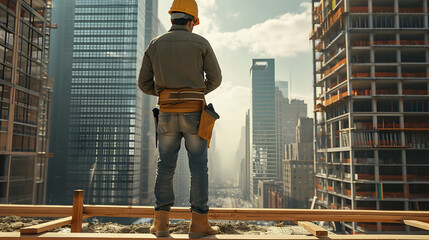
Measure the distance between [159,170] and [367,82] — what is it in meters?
41.9

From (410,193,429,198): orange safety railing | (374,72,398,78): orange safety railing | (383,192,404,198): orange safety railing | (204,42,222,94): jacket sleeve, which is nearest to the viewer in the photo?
(204,42,222,94): jacket sleeve

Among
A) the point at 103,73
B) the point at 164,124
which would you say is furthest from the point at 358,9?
the point at 103,73

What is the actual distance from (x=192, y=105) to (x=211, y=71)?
1.41 feet

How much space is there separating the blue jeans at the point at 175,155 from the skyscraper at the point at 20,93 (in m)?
36.7

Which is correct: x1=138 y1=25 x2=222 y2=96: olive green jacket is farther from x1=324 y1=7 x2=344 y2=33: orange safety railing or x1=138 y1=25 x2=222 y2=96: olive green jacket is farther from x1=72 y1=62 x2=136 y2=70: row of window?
x1=72 y1=62 x2=136 y2=70: row of window

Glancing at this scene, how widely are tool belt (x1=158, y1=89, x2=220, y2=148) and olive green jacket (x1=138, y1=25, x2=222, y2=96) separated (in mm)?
68

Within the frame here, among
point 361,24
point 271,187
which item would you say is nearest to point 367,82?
point 361,24

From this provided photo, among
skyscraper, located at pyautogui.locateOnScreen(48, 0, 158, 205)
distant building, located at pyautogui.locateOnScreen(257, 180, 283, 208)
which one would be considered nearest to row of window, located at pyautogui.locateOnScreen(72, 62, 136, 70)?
skyscraper, located at pyautogui.locateOnScreen(48, 0, 158, 205)

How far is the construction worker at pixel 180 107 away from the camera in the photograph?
2691mm

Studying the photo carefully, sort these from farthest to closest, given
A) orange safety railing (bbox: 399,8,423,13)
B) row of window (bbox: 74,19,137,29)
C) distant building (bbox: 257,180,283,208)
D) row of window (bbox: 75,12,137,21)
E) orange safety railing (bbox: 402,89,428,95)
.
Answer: distant building (bbox: 257,180,283,208) → row of window (bbox: 75,12,137,21) → row of window (bbox: 74,19,137,29) → orange safety railing (bbox: 399,8,423,13) → orange safety railing (bbox: 402,89,428,95)

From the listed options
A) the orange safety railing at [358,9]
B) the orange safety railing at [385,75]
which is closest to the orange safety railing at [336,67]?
the orange safety railing at [385,75]

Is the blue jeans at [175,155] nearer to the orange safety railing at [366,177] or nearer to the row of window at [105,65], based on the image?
the orange safety railing at [366,177]

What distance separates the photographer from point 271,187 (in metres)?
130

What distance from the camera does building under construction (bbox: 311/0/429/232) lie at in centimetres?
3619
